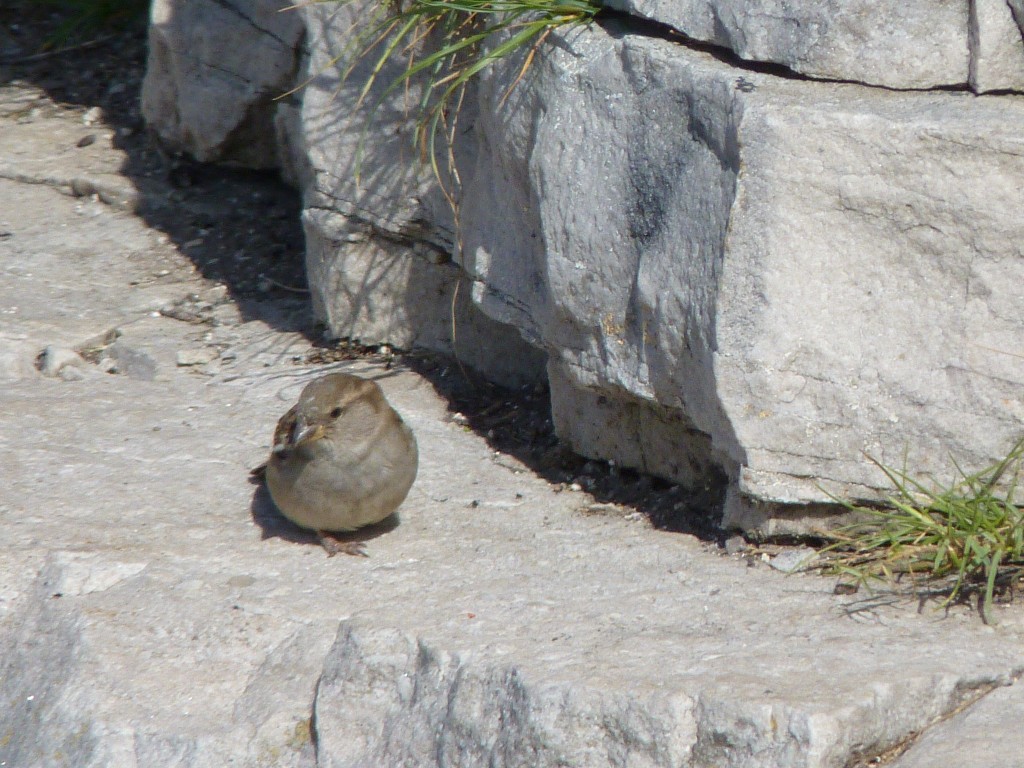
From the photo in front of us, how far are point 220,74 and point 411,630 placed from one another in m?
3.73

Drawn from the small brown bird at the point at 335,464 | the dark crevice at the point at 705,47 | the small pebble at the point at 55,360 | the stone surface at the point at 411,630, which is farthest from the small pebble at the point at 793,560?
the small pebble at the point at 55,360

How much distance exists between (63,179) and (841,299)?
15.0 ft

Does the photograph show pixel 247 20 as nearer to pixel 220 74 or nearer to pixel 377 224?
pixel 220 74

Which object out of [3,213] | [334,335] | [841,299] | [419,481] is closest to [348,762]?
[419,481]

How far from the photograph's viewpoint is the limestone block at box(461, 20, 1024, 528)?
11.0 ft

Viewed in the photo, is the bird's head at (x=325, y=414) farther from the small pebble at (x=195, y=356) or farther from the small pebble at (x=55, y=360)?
the small pebble at (x=55, y=360)

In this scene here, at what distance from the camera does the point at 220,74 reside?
20.6 feet

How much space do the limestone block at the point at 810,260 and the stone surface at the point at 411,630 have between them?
0.45 metres

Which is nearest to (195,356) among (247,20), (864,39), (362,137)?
(362,137)

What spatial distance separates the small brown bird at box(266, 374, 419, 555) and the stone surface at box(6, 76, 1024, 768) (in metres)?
0.13

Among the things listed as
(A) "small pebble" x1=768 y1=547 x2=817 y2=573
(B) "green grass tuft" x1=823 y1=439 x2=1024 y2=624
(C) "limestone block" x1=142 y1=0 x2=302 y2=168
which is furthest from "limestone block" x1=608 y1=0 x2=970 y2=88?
(C) "limestone block" x1=142 y1=0 x2=302 y2=168

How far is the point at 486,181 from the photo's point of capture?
4.54 meters

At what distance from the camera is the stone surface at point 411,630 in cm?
290

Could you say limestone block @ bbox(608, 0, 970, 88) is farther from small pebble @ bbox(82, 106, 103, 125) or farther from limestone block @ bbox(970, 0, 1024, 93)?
small pebble @ bbox(82, 106, 103, 125)
